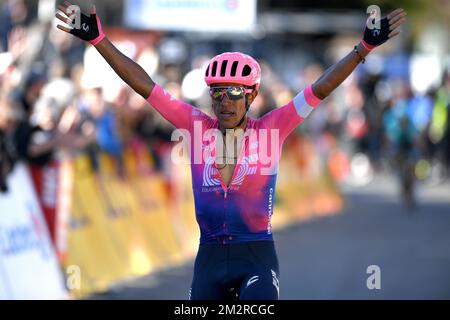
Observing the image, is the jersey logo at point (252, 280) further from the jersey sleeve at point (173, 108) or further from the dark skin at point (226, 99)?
the jersey sleeve at point (173, 108)

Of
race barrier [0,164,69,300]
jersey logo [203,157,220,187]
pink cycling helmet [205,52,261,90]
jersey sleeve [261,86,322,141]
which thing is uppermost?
pink cycling helmet [205,52,261,90]

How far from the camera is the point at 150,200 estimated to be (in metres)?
16.0

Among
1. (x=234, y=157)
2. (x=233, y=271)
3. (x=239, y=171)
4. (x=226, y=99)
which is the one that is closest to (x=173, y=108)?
(x=226, y=99)

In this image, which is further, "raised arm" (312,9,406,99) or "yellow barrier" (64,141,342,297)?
"yellow barrier" (64,141,342,297)

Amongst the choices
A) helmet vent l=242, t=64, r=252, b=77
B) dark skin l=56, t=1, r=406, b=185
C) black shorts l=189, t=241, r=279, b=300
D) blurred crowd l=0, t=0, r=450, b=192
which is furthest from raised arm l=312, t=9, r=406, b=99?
blurred crowd l=0, t=0, r=450, b=192

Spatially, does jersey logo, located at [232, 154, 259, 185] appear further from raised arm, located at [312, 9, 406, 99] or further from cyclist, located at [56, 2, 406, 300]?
raised arm, located at [312, 9, 406, 99]

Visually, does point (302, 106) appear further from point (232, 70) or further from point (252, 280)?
point (252, 280)

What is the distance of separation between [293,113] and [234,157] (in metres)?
0.43

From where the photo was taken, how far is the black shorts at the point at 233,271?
7.06 metres

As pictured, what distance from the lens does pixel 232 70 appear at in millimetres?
7324

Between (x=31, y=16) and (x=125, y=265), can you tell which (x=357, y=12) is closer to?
(x=31, y=16)

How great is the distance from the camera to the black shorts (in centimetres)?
706

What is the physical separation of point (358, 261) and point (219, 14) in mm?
3514
